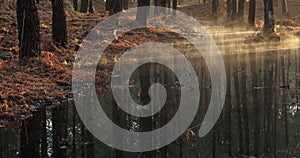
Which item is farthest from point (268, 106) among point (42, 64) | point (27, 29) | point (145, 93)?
point (27, 29)

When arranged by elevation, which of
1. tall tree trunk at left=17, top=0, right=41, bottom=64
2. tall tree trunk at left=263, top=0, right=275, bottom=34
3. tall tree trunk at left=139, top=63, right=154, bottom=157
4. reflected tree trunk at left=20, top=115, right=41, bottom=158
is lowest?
reflected tree trunk at left=20, top=115, right=41, bottom=158

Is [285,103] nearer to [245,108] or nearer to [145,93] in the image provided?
[245,108]

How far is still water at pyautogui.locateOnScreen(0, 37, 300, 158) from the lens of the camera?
18.5 feet

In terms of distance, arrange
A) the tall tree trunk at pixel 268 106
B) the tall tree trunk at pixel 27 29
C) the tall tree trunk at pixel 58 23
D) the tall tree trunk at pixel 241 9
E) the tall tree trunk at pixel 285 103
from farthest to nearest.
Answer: the tall tree trunk at pixel 241 9 → the tall tree trunk at pixel 58 23 → the tall tree trunk at pixel 27 29 → the tall tree trunk at pixel 285 103 → the tall tree trunk at pixel 268 106

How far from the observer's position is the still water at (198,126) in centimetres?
563

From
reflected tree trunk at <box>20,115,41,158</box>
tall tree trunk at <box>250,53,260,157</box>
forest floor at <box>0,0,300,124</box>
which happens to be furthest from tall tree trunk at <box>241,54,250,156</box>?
forest floor at <box>0,0,300,124</box>

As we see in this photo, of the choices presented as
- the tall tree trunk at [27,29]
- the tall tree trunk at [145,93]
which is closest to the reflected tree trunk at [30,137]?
the tall tree trunk at [145,93]

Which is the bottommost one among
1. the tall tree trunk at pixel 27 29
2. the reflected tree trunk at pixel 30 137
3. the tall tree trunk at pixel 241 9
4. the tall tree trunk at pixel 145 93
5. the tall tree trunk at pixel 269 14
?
the reflected tree trunk at pixel 30 137

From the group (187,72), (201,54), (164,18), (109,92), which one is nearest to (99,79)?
(109,92)

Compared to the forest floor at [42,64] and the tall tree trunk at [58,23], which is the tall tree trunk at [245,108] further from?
the tall tree trunk at [58,23]

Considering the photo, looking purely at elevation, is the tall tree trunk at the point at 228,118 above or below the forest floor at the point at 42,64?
below

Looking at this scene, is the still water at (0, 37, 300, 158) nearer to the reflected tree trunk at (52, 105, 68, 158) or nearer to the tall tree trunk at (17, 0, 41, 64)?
the reflected tree trunk at (52, 105, 68, 158)

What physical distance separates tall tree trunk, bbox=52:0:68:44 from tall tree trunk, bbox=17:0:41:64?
2.83m

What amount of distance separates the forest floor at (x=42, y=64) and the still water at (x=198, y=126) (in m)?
0.60
